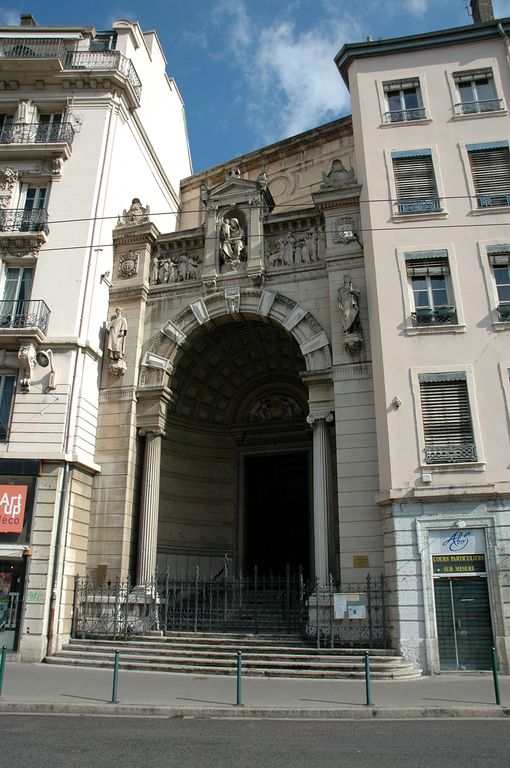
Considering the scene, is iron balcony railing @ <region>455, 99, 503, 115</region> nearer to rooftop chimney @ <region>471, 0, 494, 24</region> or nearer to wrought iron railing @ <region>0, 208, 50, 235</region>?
rooftop chimney @ <region>471, 0, 494, 24</region>

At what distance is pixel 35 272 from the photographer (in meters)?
20.7

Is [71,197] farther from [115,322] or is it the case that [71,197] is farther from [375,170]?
[375,170]

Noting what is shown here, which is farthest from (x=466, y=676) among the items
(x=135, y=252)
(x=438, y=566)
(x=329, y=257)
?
(x=135, y=252)

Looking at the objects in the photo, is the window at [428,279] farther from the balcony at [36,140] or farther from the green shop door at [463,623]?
the balcony at [36,140]

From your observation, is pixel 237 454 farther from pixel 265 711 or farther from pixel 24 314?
pixel 265 711

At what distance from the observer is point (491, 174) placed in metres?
18.9

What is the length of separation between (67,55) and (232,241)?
10.4 meters

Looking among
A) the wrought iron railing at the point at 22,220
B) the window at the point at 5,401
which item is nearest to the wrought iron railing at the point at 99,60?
the wrought iron railing at the point at 22,220

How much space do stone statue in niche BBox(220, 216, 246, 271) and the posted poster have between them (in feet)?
38.0

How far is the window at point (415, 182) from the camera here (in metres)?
18.8

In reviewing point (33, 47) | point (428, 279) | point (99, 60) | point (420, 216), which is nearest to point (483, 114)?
point (420, 216)

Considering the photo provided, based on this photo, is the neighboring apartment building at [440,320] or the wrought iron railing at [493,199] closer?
the neighboring apartment building at [440,320]

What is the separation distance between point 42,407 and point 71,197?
25.1 feet

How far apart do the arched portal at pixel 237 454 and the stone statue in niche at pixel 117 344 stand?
6.08ft
